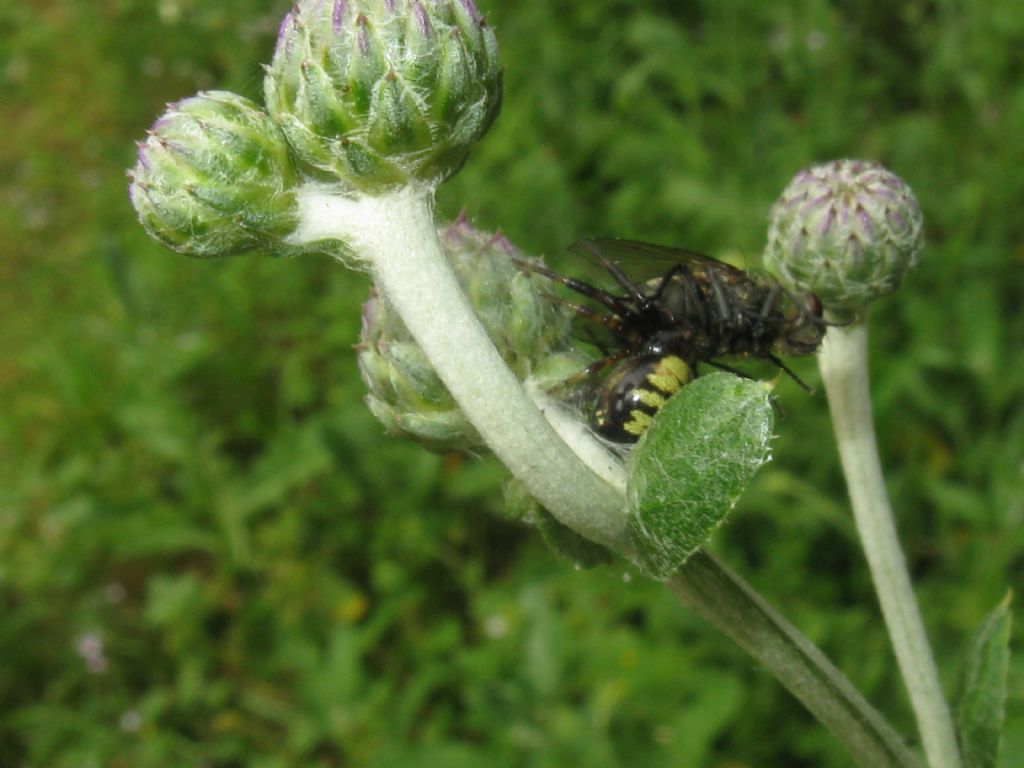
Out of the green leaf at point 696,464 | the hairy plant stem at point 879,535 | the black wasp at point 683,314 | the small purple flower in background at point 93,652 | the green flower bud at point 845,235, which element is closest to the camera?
the green leaf at point 696,464

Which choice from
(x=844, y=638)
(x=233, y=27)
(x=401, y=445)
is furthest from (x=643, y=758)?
(x=233, y=27)

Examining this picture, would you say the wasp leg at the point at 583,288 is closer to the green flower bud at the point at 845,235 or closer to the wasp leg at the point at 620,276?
the wasp leg at the point at 620,276

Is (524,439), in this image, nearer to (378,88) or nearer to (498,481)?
(378,88)

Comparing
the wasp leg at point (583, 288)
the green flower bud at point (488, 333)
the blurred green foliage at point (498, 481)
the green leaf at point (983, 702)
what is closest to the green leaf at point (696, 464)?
the green flower bud at point (488, 333)

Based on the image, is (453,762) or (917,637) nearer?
(917,637)

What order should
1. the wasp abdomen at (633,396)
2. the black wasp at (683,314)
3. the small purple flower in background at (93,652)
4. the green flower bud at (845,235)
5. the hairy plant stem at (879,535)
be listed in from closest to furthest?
the wasp abdomen at (633,396) < the hairy plant stem at (879,535) < the black wasp at (683,314) < the green flower bud at (845,235) < the small purple flower in background at (93,652)

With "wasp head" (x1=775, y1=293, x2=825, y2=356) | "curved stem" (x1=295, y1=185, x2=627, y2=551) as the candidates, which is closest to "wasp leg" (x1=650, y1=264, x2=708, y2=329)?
"wasp head" (x1=775, y1=293, x2=825, y2=356)

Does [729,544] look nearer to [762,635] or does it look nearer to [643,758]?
[643,758]
